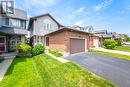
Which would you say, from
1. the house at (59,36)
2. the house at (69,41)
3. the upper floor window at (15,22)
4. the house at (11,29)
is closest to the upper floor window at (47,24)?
the house at (59,36)

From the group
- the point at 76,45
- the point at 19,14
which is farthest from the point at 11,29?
the point at 76,45

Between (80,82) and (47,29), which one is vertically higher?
(47,29)

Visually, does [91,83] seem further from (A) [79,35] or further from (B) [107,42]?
(B) [107,42]

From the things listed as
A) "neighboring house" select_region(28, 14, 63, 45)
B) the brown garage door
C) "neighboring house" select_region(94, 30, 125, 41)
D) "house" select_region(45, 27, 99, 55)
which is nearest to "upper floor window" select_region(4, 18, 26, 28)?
"neighboring house" select_region(28, 14, 63, 45)

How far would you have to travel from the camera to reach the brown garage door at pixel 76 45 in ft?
64.6

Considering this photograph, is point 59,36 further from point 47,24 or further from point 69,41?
point 47,24

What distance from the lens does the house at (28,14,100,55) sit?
18.9m

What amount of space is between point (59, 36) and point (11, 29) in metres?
8.96

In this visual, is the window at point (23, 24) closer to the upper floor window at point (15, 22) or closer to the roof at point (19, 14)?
the upper floor window at point (15, 22)

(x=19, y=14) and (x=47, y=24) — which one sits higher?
(x=19, y=14)

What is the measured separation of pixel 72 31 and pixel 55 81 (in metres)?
12.2

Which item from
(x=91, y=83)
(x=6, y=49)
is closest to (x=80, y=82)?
(x=91, y=83)

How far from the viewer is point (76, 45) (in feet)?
67.3

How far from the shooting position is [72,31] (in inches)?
771
